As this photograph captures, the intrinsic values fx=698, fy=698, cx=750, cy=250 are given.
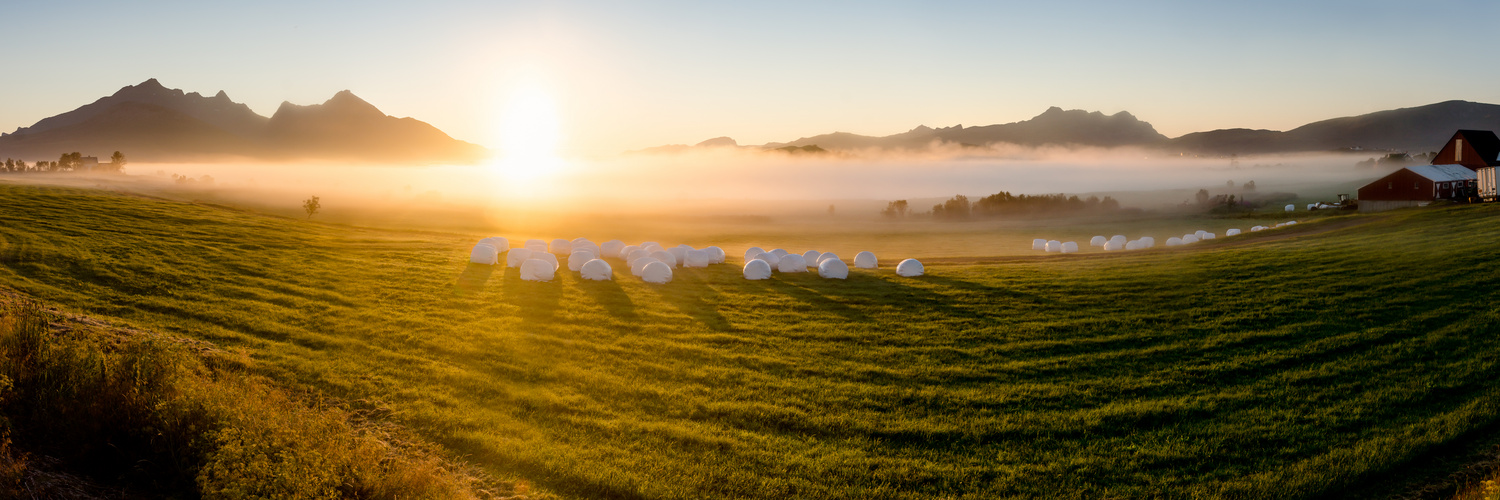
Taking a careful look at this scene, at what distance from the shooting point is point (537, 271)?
36.2 meters

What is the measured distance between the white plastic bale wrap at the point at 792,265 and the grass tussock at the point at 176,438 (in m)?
26.8

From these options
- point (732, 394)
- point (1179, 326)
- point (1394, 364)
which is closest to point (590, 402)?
point (732, 394)

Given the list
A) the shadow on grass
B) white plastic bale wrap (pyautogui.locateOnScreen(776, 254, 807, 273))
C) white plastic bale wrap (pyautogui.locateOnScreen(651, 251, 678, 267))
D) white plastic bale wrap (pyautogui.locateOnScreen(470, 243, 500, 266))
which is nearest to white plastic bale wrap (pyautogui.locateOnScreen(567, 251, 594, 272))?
white plastic bale wrap (pyautogui.locateOnScreen(651, 251, 678, 267))

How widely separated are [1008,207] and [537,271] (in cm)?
10757

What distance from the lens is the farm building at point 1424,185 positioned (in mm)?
59812

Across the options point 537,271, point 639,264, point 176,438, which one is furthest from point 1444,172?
point 176,438

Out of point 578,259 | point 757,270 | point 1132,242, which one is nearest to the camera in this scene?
point 757,270

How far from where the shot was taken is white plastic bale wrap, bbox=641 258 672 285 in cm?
3706

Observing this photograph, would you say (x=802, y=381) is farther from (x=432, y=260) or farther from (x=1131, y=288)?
(x=432, y=260)

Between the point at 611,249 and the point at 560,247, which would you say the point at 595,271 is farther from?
A: the point at 560,247

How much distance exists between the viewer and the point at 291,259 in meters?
37.2

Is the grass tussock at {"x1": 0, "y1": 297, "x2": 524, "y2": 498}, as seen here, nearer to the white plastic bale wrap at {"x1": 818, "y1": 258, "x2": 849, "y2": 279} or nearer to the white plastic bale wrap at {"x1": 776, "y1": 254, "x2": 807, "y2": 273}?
the white plastic bale wrap at {"x1": 818, "y1": 258, "x2": 849, "y2": 279}

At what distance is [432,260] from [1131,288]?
1482 inches

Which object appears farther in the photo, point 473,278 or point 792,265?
point 792,265
